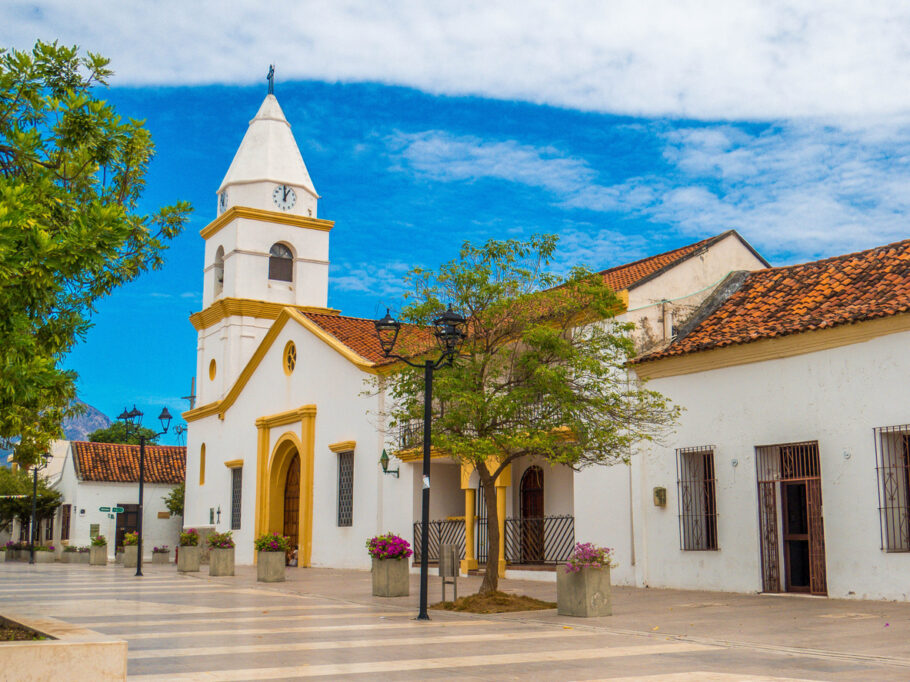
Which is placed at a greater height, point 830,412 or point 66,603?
point 830,412

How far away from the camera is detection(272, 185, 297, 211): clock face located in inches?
1474

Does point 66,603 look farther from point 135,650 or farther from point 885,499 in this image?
point 885,499

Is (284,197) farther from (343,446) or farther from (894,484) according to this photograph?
(894,484)

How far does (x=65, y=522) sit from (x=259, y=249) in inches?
797

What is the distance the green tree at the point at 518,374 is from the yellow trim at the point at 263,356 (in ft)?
36.7

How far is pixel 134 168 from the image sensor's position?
1001cm

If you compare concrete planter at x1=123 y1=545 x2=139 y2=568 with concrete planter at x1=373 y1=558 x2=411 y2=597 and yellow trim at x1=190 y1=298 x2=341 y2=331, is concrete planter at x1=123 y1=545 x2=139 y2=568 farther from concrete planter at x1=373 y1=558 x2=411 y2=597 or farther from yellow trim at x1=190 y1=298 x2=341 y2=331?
concrete planter at x1=373 y1=558 x2=411 y2=597

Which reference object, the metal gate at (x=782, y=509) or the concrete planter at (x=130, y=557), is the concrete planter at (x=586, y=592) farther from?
the concrete planter at (x=130, y=557)

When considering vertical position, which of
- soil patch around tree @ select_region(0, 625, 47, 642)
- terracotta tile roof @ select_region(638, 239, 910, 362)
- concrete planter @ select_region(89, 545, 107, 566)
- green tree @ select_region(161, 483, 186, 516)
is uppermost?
terracotta tile roof @ select_region(638, 239, 910, 362)

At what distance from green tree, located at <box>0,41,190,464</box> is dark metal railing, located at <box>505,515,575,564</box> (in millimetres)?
14322

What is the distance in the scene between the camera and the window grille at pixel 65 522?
47.4 m

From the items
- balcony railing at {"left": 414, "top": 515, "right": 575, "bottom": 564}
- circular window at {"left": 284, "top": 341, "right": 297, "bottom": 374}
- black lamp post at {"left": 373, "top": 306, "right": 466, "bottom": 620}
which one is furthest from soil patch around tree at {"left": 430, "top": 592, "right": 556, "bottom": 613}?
circular window at {"left": 284, "top": 341, "right": 297, "bottom": 374}

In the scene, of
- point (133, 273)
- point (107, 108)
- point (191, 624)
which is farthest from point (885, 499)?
point (107, 108)

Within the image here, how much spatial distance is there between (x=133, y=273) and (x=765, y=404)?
1187 centimetres
